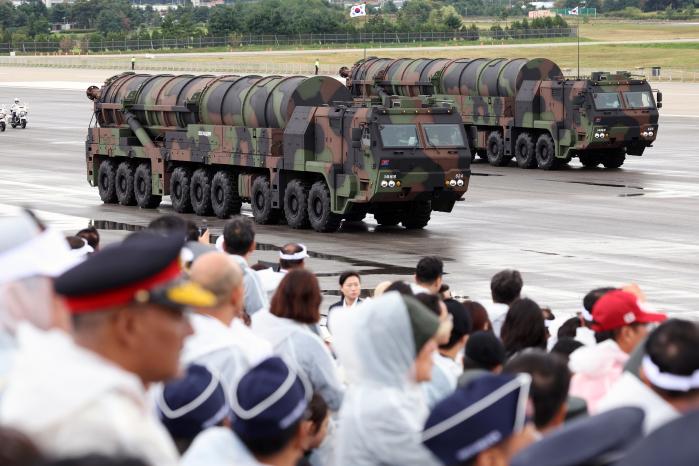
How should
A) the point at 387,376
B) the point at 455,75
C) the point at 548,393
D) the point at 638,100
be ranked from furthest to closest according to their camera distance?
1. the point at 455,75
2. the point at 638,100
3. the point at 387,376
4. the point at 548,393

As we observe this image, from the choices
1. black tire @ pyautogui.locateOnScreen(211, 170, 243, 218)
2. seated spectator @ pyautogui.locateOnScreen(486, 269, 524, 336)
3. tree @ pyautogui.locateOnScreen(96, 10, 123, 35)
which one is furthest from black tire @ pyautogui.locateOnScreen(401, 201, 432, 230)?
tree @ pyautogui.locateOnScreen(96, 10, 123, 35)

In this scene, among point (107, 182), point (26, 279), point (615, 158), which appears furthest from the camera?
point (615, 158)

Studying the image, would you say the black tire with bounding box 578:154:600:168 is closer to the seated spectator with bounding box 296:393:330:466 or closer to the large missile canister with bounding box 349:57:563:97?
the large missile canister with bounding box 349:57:563:97

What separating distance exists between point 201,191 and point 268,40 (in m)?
88.1

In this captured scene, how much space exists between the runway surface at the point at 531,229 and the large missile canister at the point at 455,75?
7.82ft

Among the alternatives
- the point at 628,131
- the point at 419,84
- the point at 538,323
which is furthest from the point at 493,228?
the point at 538,323

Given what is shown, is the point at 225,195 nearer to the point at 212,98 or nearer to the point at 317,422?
the point at 212,98

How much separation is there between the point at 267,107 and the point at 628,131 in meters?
12.1

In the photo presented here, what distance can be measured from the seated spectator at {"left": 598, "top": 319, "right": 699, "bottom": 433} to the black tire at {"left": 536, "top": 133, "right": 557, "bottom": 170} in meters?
32.5

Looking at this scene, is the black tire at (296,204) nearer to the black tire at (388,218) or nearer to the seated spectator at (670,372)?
the black tire at (388,218)

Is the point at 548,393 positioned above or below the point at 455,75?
above

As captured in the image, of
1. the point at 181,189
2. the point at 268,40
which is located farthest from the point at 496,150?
the point at 268,40

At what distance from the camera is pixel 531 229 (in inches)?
1005

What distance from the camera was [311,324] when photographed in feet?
25.4
